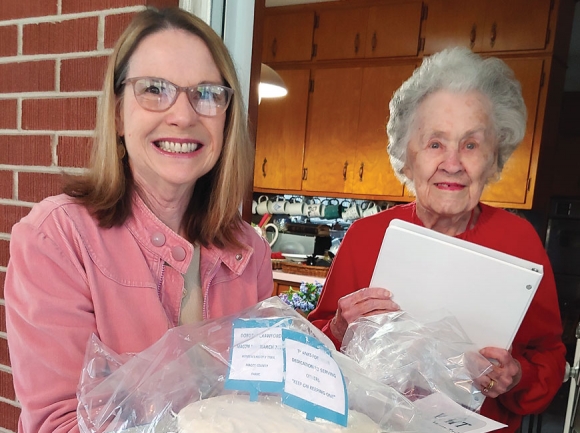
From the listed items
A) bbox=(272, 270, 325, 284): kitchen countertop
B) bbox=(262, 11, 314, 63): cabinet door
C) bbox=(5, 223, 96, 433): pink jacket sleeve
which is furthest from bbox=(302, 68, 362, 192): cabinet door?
bbox=(5, 223, 96, 433): pink jacket sleeve

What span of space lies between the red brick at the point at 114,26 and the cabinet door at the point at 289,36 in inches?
116

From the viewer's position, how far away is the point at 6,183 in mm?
1323

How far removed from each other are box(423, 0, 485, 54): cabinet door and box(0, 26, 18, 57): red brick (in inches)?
114

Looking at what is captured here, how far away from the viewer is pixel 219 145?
0.95 meters

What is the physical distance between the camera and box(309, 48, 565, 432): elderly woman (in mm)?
1078

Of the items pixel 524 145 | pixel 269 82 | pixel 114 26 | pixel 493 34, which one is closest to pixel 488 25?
pixel 493 34

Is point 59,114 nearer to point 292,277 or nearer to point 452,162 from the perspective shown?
point 452,162

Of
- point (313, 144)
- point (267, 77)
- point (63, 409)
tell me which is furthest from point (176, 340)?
point (313, 144)

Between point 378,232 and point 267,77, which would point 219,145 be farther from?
point 267,77

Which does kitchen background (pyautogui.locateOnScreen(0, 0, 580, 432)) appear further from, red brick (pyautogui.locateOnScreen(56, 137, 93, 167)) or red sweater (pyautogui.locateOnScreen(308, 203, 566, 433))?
red sweater (pyautogui.locateOnScreen(308, 203, 566, 433))

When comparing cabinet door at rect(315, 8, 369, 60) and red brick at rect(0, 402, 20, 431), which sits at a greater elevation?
cabinet door at rect(315, 8, 369, 60)

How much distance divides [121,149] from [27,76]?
57cm

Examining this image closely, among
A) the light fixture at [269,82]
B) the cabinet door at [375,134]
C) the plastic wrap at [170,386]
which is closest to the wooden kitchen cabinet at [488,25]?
the cabinet door at [375,134]

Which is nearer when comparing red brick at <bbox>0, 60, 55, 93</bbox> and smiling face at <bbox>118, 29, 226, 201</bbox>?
smiling face at <bbox>118, 29, 226, 201</bbox>
